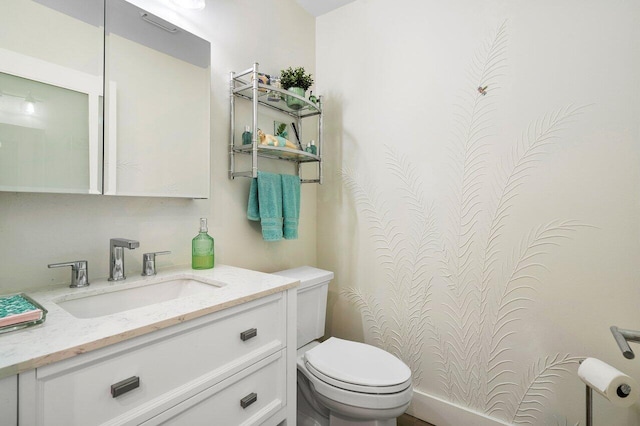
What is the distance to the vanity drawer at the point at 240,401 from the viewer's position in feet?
2.78

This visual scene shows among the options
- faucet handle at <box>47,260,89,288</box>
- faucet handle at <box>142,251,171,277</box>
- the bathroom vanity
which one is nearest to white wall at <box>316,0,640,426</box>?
the bathroom vanity

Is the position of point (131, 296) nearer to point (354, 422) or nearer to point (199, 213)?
point (199, 213)

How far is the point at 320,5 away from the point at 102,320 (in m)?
2.16

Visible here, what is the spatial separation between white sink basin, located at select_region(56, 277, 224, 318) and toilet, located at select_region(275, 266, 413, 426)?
Answer: 553 mm

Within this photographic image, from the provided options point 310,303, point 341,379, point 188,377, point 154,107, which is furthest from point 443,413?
point 154,107

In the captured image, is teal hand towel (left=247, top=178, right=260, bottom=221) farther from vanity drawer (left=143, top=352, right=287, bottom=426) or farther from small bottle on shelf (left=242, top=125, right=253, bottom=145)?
vanity drawer (left=143, top=352, right=287, bottom=426)

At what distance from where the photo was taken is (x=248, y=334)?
3.35 feet

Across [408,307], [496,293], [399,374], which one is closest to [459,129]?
[496,293]

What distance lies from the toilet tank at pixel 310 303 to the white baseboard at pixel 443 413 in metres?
0.67

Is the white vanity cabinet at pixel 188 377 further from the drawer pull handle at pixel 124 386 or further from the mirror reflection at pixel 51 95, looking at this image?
the mirror reflection at pixel 51 95

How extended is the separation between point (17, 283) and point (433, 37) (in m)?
2.09

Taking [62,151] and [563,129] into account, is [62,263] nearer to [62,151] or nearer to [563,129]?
[62,151]

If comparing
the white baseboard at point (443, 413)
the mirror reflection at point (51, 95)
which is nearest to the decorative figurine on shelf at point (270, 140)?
the mirror reflection at point (51, 95)

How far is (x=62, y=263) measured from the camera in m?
1.00
